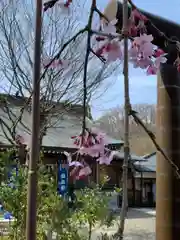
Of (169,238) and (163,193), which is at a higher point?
(163,193)

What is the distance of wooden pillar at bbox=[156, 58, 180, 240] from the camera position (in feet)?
7.55

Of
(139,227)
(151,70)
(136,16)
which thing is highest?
(136,16)

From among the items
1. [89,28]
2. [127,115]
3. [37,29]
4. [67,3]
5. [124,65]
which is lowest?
[127,115]

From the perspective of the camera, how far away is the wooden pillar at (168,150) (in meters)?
2.30

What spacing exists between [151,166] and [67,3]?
12.5 m

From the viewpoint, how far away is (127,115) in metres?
0.80

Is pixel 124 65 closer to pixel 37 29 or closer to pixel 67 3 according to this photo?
pixel 67 3

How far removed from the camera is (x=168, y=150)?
7.65ft

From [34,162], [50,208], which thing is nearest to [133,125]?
[34,162]

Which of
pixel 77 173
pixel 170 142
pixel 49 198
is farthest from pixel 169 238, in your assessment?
pixel 77 173

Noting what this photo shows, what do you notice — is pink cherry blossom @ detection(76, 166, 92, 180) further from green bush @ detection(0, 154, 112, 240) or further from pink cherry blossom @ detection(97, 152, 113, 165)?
green bush @ detection(0, 154, 112, 240)

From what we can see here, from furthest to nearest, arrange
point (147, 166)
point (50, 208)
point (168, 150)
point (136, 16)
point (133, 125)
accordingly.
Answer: point (147, 166)
point (50, 208)
point (168, 150)
point (136, 16)
point (133, 125)

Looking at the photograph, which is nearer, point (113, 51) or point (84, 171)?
point (113, 51)

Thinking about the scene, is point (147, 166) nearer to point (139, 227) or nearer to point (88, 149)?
point (139, 227)
